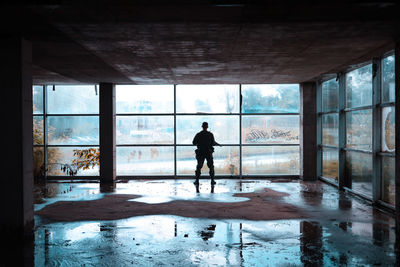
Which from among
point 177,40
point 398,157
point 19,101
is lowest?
point 398,157

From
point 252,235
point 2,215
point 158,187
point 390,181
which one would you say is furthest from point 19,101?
point 390,181

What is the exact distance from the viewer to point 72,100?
1210 cm

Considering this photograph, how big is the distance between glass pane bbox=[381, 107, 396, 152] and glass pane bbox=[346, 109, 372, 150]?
0.58 meters

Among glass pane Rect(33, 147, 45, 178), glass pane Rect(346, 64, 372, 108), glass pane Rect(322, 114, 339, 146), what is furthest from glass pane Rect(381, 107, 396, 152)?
glass pane Rect(33, 147, 45, 178)

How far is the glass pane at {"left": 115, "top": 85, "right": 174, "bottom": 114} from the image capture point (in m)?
11.9

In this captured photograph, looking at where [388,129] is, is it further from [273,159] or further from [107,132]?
[107,132]

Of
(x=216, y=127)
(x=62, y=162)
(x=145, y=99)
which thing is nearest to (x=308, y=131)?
(x=216, y=127)

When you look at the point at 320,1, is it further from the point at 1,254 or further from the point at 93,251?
the point at 1,254

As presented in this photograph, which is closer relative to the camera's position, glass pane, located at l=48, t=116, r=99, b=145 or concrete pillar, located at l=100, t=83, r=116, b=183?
concrete pillar, located at l=100, t=83, r=116, b=183

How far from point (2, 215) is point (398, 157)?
6089 mm

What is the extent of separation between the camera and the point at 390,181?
22.9 ft

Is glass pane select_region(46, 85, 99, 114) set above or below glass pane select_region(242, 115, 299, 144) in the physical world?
above

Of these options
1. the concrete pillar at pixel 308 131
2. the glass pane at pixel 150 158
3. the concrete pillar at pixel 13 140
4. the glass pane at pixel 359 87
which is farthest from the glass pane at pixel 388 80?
the glass pane at pixel 150 158

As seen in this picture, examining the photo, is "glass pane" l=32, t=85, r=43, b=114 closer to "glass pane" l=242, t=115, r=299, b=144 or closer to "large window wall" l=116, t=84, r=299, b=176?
"large window wall" l=116, t=84, r=299, b=176
